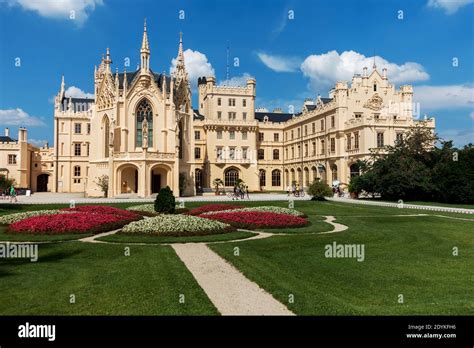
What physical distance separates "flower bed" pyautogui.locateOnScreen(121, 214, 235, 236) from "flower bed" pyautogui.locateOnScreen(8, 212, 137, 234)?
157 centimetres

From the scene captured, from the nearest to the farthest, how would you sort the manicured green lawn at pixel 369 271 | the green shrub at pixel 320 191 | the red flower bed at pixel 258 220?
the manicured green lawn at pixel 369 271, the red flower bed at pixel 258 220, the green shrub at pixel 320 191

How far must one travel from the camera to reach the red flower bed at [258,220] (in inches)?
779

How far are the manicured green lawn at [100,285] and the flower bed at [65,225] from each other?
4.18 metres

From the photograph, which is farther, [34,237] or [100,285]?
[34,237]

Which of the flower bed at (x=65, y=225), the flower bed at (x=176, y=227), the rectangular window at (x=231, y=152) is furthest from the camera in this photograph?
the rectangular window at (x=231, y=152)

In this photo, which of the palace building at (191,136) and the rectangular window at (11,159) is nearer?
the palace building at (191,136)

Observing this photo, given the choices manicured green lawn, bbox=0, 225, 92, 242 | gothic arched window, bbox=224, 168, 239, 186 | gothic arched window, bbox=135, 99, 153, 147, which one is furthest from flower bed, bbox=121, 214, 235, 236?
gothic arched window, bbox=224, 168, 239, 186

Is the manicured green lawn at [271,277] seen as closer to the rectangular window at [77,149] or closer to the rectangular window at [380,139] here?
the rectangular window at [380,139]

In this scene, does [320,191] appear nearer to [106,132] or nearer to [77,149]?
[106,132]

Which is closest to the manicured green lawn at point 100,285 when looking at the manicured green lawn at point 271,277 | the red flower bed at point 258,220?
the manicured green lawn at point 271,277

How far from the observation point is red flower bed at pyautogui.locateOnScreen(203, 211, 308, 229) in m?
19.8

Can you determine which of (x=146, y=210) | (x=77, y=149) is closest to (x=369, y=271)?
(x=146, y=210)

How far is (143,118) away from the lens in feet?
161

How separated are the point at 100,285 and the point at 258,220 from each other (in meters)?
11.7
